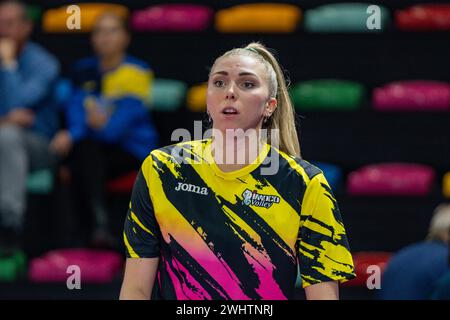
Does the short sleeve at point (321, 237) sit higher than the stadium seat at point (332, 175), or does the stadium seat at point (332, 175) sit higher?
the short sleeve at point (321, 237)

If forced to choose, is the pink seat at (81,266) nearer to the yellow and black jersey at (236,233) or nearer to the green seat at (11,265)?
the green seat at (11,265)

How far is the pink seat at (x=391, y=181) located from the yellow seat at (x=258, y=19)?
105 cm

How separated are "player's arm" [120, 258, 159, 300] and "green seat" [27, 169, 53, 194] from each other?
3222 millimetres

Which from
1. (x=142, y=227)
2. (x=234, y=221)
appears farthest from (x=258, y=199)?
(x=142, y=227)

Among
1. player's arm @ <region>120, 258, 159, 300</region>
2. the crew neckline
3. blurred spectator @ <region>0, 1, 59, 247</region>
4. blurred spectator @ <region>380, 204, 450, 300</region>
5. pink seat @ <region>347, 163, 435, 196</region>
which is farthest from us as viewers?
pink seat @ <region>347, 163, 435, 196</region>

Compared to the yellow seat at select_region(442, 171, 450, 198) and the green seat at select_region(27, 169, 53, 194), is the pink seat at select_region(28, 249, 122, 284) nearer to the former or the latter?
the green seat at select_region(27, 169, 53, 194)

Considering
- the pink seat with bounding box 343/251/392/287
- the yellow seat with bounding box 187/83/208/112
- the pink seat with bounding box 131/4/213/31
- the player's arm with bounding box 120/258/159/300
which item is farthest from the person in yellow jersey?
the pink seat with bounding box 131/4/213/31

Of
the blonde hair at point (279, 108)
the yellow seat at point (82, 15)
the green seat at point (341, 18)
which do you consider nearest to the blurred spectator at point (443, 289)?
the blonde hair at point (279, 108)

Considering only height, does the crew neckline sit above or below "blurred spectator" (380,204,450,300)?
above

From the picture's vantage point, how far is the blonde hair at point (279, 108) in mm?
2703

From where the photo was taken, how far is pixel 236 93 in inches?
101

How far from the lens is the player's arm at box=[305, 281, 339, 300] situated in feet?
8.40

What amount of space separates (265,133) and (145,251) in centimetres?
47
